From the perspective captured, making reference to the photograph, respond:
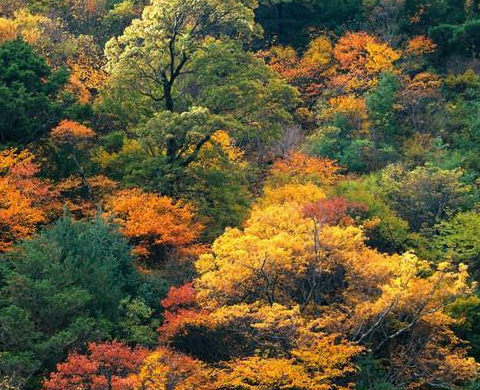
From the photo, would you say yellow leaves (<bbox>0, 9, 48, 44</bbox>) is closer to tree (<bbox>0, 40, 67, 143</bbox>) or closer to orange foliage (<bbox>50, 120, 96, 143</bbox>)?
tree (<bbox>0, 40, 67, 143</bbox>)

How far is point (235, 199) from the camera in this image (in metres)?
31.7

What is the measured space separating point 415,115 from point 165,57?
608 inches

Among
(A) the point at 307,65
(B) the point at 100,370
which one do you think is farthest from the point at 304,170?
(B) the point at 100,370

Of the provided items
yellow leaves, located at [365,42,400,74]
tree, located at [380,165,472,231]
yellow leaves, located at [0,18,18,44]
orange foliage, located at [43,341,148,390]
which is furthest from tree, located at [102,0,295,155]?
yellow leaves, located at [365,42,400,74]

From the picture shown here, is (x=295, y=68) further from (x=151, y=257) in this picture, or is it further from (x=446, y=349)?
(x=446, y=349)

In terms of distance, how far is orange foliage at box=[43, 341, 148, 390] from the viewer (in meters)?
20.0

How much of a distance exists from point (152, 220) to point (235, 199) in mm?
4529

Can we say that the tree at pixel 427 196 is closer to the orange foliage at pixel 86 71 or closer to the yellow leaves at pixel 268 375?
the yellow leaves at pixel 268 375

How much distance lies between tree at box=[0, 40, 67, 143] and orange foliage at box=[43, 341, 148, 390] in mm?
12017

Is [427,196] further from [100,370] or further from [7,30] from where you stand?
[7,30]

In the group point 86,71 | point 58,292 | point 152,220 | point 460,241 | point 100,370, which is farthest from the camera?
point 86,71

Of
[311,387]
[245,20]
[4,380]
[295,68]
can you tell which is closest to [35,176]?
[245,20]

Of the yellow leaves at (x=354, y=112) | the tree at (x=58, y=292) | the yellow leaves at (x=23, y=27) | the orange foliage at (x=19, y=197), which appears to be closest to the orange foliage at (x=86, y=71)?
the yellow leaves at (x=23, y=27)

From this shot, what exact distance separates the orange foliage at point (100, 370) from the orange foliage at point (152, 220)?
22.7 ft
